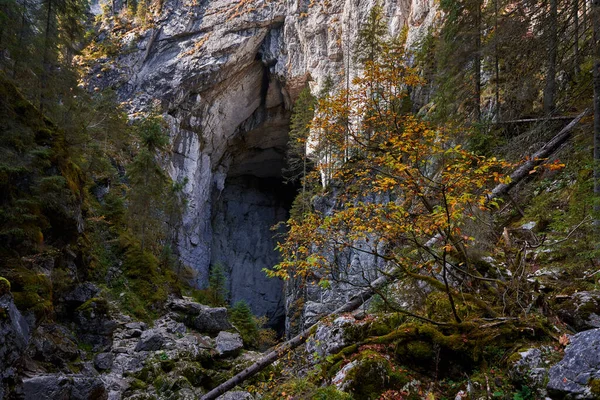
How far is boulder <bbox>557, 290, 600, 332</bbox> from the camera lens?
14.1 feet

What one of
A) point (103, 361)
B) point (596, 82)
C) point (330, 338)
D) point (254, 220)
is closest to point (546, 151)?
point (596, 82)

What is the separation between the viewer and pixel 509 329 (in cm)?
438

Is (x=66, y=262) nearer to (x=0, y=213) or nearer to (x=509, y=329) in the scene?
(x=0, y=213)

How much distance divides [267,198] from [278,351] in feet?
Answer: 138

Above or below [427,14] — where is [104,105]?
below

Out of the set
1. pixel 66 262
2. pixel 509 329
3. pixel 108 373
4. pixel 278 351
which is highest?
pixel 66 262

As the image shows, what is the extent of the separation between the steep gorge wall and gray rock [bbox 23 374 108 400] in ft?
87.3

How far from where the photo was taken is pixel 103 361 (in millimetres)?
10562

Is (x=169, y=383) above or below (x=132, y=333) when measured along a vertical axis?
below

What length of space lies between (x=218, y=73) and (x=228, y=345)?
29.1 metres

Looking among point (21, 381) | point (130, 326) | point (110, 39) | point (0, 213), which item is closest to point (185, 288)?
point (130, 326)

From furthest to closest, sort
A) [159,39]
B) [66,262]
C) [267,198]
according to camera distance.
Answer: [267,198] < [159,39] < [66,262]

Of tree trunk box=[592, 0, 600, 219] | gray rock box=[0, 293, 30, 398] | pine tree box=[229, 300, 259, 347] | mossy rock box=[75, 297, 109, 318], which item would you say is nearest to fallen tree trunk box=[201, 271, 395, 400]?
gray rock box=[0, 293, 30, 398]

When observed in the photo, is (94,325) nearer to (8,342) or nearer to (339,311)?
(8,342)
